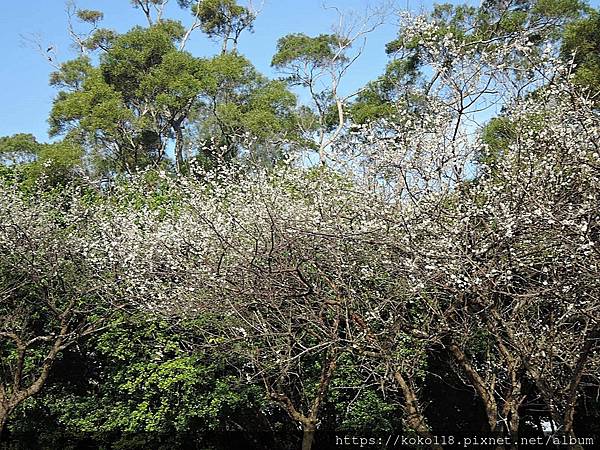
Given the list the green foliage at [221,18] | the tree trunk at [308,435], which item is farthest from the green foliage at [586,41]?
the green foliage at [221,18]

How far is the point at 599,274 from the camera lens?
4.05 meters

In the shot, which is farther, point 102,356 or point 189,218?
point 102,356

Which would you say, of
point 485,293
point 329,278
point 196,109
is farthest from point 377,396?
point 196,109

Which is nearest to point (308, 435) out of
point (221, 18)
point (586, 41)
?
point (586, 41)

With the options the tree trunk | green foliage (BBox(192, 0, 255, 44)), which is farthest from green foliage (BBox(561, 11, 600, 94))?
green foliage (BBox(192, 0, 255, 44))

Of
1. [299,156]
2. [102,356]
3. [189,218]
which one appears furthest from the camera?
[102,356]

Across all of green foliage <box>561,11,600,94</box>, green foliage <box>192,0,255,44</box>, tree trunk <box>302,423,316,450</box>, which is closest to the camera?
tree trunk <box>302,423,316,450</box>

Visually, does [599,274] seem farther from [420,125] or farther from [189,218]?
[189,218]

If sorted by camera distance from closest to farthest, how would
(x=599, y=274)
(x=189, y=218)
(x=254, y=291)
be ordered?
(x=599, y=274) → (x=254, y=291) → (x=189, y=218)

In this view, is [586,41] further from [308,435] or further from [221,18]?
[221,18]

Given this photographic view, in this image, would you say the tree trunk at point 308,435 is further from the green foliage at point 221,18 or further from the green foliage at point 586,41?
the green foliage at point 221,18

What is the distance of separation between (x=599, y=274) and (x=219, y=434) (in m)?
6.87

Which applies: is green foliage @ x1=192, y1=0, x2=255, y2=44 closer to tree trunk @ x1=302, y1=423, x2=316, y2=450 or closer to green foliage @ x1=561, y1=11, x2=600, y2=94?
green foliage @ x1=561, y1=11, x2=600, y2=94

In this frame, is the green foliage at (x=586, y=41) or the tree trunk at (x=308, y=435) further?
the green foliage at (x=586, y=41)
